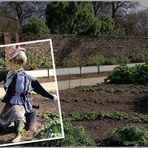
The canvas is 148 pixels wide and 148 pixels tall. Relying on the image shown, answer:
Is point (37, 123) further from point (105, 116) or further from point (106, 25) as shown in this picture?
point (106, 25)

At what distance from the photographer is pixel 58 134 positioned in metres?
5.96

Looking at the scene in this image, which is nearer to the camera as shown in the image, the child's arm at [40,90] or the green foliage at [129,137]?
the child's arm at [40,90]

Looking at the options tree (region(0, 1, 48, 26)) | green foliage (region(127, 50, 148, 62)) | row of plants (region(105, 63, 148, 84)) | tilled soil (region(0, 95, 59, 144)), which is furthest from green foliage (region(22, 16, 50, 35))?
tilled soil (region(0, 95, 59, 144))

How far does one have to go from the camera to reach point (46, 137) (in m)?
5.98

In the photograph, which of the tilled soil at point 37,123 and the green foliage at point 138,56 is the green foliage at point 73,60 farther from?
the tilled soil at point 37,123

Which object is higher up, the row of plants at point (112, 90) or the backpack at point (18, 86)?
the backpack at point (18, 86)

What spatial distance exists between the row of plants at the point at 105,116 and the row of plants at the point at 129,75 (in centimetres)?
155

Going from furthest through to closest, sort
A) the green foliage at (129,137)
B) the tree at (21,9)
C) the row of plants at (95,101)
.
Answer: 1. the row of plants at (95,101)
2. the tree at (21,9)
3. the green foliage at (129,137)

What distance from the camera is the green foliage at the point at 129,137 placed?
6113mm

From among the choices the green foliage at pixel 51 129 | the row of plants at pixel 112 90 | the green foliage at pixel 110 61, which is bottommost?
the row of plants at pixel 112 90

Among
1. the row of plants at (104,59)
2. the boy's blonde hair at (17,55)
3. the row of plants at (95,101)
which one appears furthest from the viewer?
the row of plants at (104,59)

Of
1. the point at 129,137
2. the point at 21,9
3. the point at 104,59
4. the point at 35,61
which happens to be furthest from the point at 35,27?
the point at 129,137

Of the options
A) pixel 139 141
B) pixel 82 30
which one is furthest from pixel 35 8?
pixel 139 141

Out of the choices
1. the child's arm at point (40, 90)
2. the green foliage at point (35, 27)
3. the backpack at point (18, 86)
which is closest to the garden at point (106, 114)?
the child's arm at point (40, 90)
